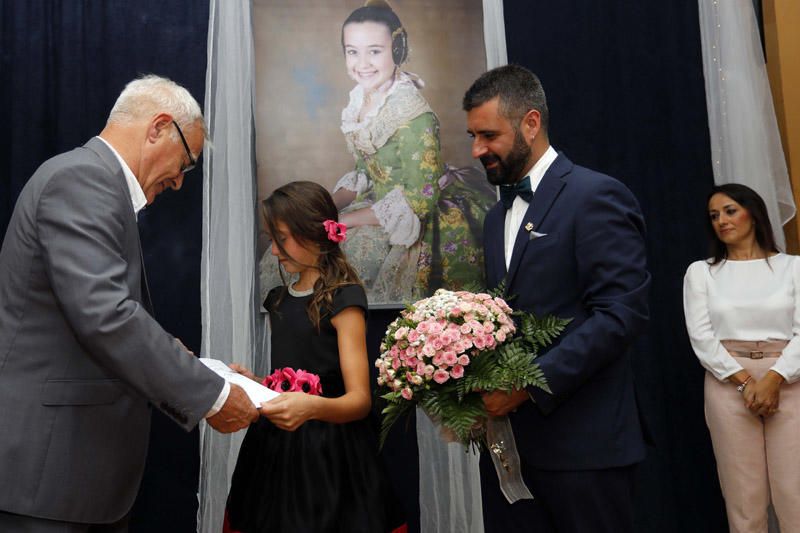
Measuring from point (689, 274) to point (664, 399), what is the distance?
2.40 ft

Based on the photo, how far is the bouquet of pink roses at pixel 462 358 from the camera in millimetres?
1991

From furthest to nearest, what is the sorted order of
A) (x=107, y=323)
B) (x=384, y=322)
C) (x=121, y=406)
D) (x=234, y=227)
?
(x=384, y=322), (x=234, y=227), (x=121, y=406), (x=107, y=323)

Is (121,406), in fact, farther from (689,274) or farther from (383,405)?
(689,274)

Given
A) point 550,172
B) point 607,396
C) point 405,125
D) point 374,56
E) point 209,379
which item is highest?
point 374,56

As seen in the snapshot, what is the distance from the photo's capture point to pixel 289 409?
217cm

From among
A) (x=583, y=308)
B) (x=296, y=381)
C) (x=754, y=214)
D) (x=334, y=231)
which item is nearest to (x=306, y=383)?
(x=296, y=381)

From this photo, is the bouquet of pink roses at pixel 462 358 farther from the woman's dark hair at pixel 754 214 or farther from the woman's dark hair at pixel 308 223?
the woman's dark hair at pixel 754 214

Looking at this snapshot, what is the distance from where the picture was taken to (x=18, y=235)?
1.89 metres

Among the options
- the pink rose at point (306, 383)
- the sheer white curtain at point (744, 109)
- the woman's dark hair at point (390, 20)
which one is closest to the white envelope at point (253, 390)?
the pink rose at point (306, 383)

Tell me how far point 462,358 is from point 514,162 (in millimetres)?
735

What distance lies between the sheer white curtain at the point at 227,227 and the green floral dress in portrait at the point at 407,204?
0.53 m

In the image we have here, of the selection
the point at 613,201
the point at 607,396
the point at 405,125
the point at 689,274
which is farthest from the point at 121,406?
the point at 689,274

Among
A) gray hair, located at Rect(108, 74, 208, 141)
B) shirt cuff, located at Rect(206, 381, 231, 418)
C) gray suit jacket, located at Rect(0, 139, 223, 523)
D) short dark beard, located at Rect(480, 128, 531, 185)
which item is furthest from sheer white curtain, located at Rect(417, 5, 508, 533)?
gray hair, located at Rect(108, 74, 208, 141)

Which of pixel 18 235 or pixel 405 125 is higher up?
pixel 405 125
